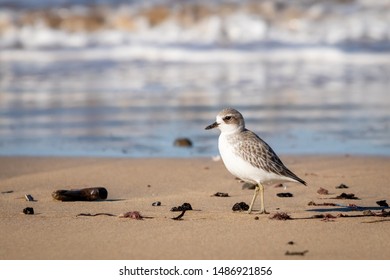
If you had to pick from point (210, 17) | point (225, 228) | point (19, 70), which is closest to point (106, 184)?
point (225, 228)

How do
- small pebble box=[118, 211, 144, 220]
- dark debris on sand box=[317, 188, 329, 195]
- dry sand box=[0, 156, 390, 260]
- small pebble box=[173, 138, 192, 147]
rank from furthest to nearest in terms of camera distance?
small pebble box=[173, 138, 192, 147] → dark debris on sand box=[317, 188, 329, 195] → small pebble box=[118, 211, 144, 220] → dry sand box=[0, 156, 390, 260]

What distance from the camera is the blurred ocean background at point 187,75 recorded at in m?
11.1

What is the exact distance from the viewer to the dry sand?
5.63 meters

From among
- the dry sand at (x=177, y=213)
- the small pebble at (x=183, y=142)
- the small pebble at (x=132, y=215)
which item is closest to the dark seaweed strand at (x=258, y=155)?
the dry sand at (x=177, y=213)

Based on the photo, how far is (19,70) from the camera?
1838 centimetres

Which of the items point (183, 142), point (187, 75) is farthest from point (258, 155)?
point (187, 75)

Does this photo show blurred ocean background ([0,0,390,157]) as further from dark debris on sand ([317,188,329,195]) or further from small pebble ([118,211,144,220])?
small pebble ([118,211,144,220])

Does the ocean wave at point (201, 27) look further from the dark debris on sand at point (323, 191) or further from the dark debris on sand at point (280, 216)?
the dark debris on sand at point (280, 216)

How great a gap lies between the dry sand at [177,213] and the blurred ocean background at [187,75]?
3.33 ft

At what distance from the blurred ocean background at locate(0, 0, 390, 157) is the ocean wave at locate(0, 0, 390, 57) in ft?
0.21

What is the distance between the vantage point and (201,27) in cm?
2695

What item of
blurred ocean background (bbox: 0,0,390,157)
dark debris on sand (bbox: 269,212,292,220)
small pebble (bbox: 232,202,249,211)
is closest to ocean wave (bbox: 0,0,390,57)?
blurred ocean background (bbox: 0,0,390,157)
